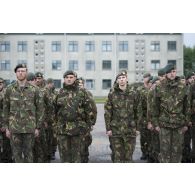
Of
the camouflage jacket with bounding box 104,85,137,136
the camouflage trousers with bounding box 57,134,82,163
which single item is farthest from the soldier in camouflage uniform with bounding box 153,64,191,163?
the camouflage trousers with bounding box 57,134,82,163

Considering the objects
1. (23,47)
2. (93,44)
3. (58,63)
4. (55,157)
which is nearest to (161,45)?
(93,44)

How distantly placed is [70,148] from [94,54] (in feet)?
121

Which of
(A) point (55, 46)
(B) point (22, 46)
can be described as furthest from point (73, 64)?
(B) point (22, 46)

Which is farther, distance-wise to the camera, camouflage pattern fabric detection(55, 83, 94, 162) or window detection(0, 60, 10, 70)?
window detection(0, 60, 10, 70)

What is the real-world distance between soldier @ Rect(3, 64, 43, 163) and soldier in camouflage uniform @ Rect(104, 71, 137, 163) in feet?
3.52

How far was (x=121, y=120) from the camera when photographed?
21.1ft

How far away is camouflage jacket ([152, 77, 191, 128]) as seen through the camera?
20.7 feet

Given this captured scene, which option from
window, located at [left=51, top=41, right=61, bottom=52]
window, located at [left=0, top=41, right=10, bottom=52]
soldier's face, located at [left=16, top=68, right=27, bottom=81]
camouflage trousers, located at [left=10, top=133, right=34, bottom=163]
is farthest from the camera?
window, located at [left=51, top=41, right=61, bottom=52]

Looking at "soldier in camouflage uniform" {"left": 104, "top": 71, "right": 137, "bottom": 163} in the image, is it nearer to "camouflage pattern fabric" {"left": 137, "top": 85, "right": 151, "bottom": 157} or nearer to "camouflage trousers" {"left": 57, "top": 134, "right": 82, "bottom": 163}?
"camouflage trousers" {"left": 57, "top": 134, "right": 82, "bottom": 163}

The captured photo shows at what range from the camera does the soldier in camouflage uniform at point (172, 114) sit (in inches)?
249

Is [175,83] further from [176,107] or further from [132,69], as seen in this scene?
[132,69]

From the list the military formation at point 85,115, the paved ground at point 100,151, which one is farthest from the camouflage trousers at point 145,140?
the military formation at point 85,115

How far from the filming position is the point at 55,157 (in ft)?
28.8

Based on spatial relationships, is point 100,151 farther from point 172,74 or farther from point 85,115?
point 172,74
